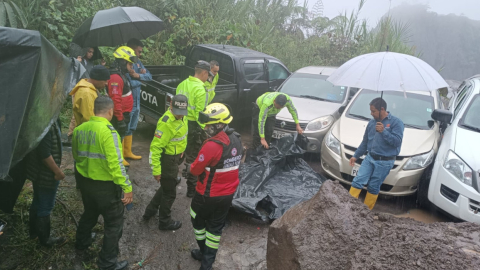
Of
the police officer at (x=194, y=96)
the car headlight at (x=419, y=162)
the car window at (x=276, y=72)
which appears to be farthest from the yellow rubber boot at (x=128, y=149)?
the car headlight at (x=419, y=162)

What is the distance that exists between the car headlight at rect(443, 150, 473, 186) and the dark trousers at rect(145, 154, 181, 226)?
3554mm

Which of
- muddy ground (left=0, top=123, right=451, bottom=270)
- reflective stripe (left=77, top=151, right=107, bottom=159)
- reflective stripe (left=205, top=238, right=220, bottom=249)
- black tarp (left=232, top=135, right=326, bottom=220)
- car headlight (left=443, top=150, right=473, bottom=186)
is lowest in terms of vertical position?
muddy ground (left=0, top=123, right=451, bottom=270)

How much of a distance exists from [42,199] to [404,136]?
506cm

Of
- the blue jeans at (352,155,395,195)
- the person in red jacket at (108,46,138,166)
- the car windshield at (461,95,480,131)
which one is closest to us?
the blue jeans at (352,155,395,195)

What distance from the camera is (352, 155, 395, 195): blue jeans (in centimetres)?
432

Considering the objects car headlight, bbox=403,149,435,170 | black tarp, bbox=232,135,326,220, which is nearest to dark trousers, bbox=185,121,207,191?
black tarp, bbox=232,135,326,220

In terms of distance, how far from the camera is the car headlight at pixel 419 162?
4.85m

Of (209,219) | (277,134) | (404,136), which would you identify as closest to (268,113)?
(277,134)

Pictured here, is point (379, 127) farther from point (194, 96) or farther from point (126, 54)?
point (126, 54)

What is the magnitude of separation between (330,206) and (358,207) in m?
0.27

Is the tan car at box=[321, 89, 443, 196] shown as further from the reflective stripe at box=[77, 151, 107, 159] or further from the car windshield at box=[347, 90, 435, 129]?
the reflective stripe at box=[77, 151, 107, 159]

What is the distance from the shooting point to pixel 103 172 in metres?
2.95

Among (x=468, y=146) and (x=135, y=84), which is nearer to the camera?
(x=468, y=146)

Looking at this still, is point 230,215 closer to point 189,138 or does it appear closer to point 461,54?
point 189,138
